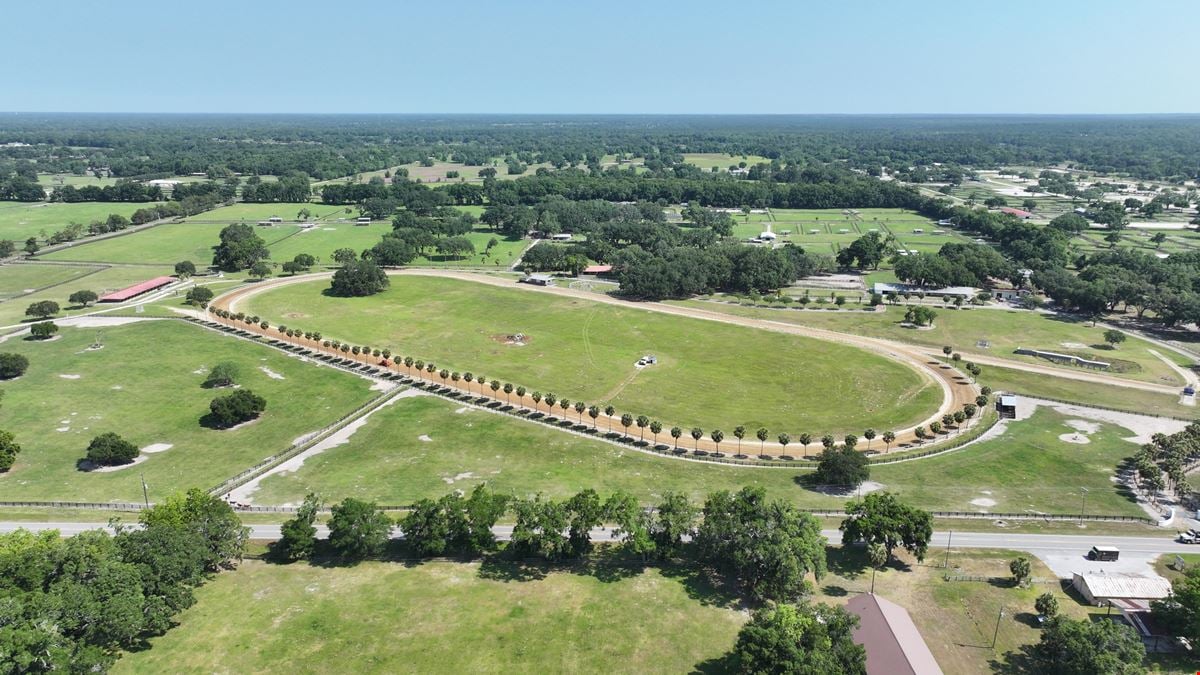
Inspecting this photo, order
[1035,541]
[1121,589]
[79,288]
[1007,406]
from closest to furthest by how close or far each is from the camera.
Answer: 1. [1121,589]
2. [1035,541]
3. [1007,406]
4. [79,288]

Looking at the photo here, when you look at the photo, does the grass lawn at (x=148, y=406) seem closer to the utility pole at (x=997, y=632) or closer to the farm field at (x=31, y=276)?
the farm field at (x=31, y=276)

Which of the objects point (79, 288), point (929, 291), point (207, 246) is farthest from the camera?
point (207, 246)

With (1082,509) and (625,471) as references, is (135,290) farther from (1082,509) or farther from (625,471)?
(1082,509)

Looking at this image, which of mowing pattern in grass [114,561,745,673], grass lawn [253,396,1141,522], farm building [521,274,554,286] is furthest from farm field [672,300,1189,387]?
mowing pattern in grass [114,561,745,673]

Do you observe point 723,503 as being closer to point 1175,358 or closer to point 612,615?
point 612,615

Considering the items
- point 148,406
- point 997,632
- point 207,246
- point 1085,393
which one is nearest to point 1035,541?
point 997,632

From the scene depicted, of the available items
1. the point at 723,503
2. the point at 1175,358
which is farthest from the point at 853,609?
the point at 1175,358

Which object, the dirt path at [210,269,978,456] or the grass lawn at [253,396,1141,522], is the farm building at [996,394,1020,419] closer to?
the grass lawn at [253,396,1141,522]
